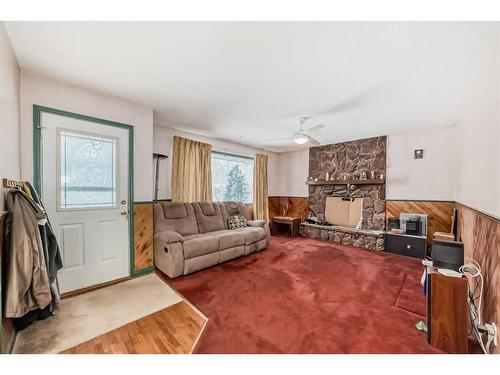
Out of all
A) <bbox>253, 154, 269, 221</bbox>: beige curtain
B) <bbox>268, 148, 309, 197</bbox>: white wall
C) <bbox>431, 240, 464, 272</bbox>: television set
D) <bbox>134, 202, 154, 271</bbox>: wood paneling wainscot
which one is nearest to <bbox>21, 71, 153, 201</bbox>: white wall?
<bbox>134, 202, 154, 271</bbox>: wood paneling wainscot

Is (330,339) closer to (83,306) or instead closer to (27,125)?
(83,306)

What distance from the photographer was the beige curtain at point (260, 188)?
5320 mm

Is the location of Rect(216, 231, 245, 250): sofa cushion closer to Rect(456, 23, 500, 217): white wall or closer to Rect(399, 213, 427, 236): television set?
Rect(456, 23, 500, 217): white wall

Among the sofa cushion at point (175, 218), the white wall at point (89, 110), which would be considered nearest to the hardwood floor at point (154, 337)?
the sofa cushion at point (175, 218)

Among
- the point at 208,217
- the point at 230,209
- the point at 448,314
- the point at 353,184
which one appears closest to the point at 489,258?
the point at 448,314

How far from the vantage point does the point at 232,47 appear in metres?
1.61

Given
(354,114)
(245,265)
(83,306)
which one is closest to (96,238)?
(83,306)

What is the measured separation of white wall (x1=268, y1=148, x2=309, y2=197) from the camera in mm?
5594

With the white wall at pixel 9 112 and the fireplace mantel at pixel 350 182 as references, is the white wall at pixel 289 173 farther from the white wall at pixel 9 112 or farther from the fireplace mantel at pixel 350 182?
the white wall at pixel 9 112

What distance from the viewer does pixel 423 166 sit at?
152 inches

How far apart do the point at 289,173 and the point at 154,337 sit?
4.98 meters

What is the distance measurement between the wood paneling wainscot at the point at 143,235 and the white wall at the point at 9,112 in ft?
3.97

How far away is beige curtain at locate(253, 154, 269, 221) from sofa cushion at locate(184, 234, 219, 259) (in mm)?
2360
